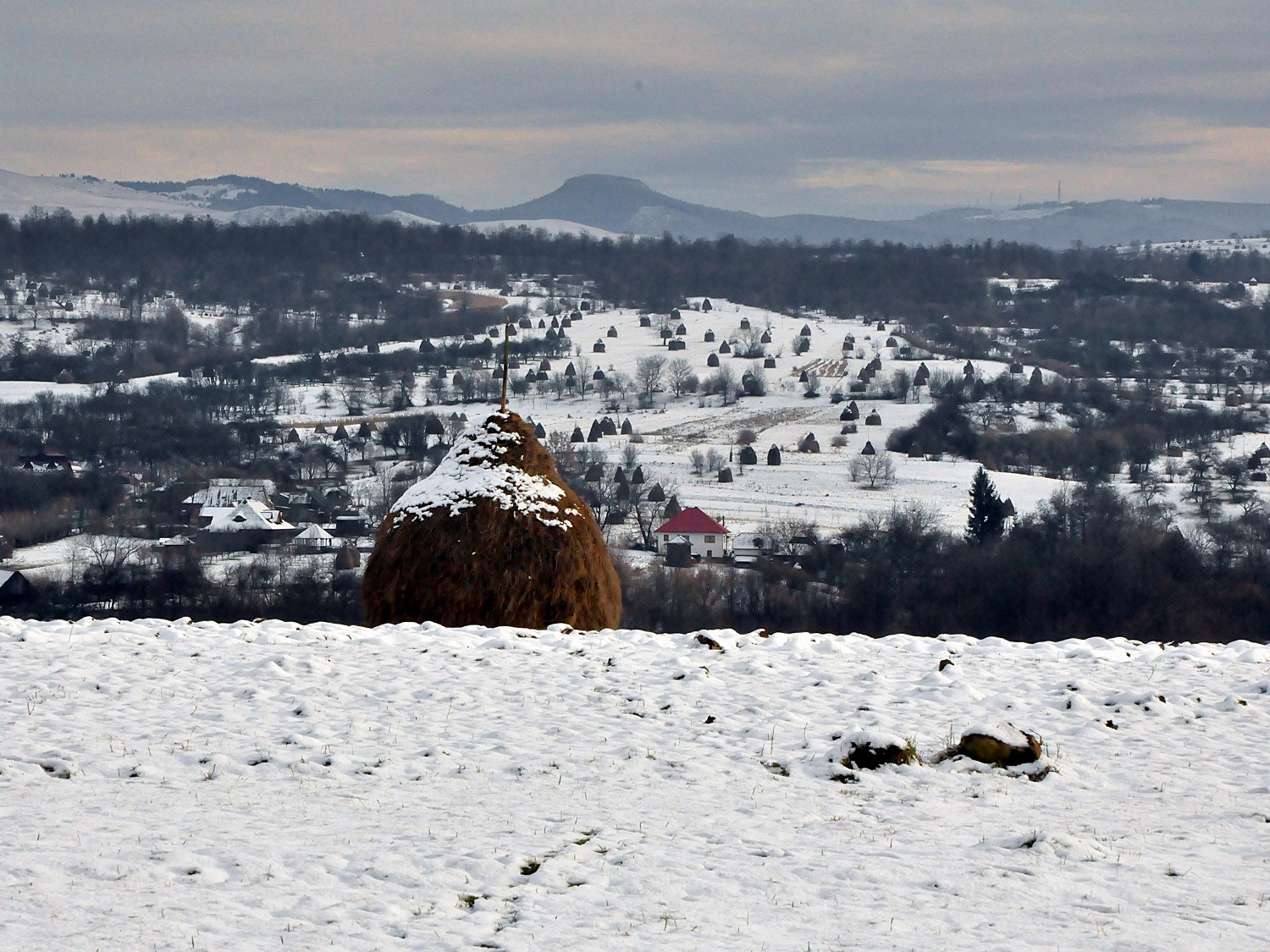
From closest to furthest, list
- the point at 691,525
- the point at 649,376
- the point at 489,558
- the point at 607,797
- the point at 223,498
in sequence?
the point at 607,797 < the point at 489,558 < the point at 691,525 < the point at 223,498 < the point at 649,376

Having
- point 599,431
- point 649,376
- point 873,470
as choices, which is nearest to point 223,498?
point 599,431

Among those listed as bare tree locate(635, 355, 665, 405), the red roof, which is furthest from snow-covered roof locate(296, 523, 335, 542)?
bare tree locate(635, 355, 665, 405)

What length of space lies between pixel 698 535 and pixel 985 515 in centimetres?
1355

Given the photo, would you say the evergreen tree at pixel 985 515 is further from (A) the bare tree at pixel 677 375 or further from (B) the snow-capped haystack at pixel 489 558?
(B) the snow-capped haystack at pixel 489 558

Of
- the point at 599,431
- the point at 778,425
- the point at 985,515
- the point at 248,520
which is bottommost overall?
the point at 248,520

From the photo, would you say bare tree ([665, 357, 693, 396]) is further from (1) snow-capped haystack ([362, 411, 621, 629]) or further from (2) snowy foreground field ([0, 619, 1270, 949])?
(2) snowy foreground field ([0, 619, 1270, 949])

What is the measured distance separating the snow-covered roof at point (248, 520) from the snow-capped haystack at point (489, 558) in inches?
2010

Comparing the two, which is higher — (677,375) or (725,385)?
(677,375)

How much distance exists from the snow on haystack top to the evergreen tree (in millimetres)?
45043

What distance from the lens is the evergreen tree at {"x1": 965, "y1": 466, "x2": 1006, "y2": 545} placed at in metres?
57.3

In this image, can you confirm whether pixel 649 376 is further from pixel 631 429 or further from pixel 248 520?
pixel 248 520

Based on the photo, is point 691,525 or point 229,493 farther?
point 229,493

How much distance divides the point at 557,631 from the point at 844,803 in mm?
4872

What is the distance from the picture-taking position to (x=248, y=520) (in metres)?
64.0
